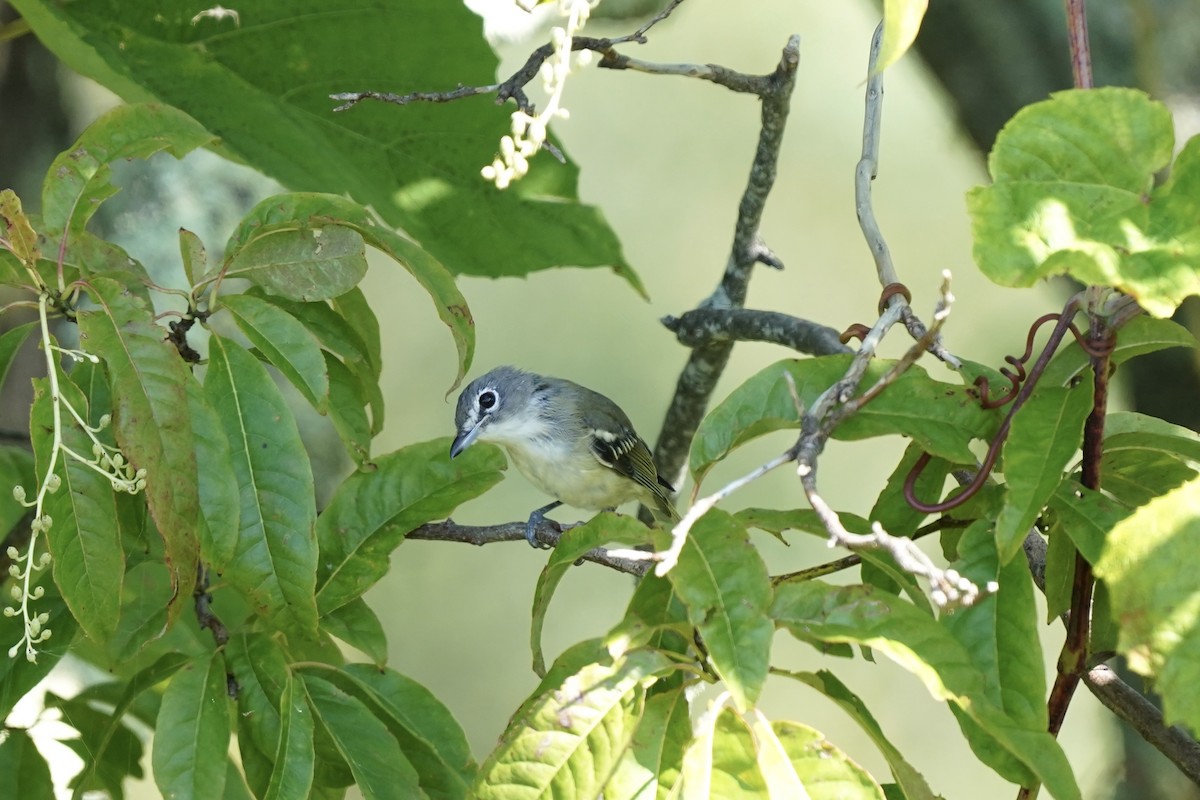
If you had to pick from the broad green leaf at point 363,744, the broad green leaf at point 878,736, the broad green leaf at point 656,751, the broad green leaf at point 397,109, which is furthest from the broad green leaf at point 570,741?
the broad green leaf at point 397,109

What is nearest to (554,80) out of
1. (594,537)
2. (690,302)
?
(594,537)

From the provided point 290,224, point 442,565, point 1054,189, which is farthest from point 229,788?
point 442,565

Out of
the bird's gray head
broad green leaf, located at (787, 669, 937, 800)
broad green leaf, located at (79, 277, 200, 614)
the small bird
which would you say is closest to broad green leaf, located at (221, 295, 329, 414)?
broad green leaf, located at (79, 277, 200, 614)

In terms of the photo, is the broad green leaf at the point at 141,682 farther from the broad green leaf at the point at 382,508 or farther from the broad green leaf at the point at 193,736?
the broad green leaf at the point at 382,508

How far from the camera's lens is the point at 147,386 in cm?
150

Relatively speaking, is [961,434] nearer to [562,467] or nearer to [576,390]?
[562,467]

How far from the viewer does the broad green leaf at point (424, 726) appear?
1.76 metres

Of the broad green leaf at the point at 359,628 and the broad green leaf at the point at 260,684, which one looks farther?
the broad green leaf at the point at 359,628

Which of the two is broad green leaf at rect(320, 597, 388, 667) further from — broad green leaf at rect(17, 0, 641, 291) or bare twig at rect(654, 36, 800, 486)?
bare twig at rect(654, 36, 800, 486)

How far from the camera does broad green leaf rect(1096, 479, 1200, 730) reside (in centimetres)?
108

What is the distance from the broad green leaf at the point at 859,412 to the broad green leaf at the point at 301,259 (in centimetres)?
59

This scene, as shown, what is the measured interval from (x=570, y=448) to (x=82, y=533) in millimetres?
1945

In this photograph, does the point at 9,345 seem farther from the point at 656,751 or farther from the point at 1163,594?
the point at 1163,594

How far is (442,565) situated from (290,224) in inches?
130
